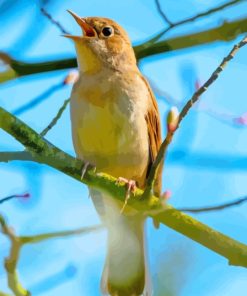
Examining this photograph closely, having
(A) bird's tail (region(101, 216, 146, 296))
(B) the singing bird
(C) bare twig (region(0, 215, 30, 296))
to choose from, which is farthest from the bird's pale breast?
(C) bare twig (region(0, 215, 30, 296))

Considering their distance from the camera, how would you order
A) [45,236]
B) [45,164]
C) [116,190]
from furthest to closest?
[116,190] → [45,164] → [45,236]

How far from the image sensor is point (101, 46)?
4.86 metres

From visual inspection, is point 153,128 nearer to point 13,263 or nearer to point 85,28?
point 85,28

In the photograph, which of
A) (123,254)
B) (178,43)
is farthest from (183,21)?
(123,254)

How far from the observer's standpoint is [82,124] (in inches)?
171

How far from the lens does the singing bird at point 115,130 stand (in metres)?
4.02

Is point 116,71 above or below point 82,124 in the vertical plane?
above

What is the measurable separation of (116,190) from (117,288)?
0.85 meters

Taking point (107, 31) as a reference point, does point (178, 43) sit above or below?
below

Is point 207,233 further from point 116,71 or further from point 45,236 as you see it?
point 116,71

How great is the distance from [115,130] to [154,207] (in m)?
1.25

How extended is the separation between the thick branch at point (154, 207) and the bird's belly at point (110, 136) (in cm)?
94

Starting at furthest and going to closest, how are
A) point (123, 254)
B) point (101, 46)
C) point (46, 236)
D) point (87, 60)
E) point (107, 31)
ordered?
point (107, 31), point (101, 46), point (87, 60), point (123, 254), point (46, 236)

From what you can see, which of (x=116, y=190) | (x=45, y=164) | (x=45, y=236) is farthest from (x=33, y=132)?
(x=45, y=236)
